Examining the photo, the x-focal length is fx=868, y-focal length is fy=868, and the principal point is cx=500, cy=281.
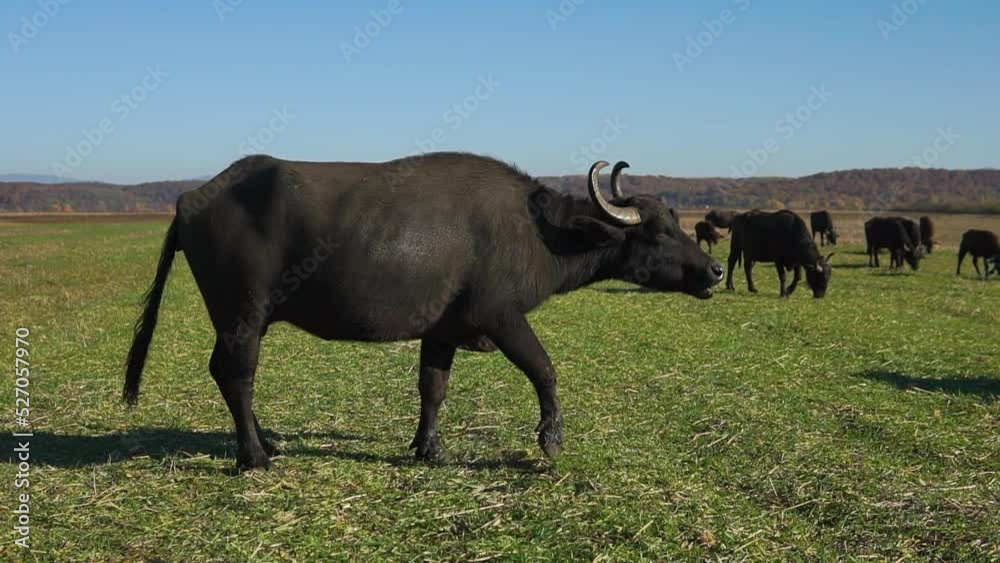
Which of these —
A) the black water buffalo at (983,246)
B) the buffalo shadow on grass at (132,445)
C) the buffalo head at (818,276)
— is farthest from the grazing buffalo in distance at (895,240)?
the buffalo shadow on grass at (132,445)

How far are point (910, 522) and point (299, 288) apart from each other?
454 cm

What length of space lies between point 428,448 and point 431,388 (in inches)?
21.0

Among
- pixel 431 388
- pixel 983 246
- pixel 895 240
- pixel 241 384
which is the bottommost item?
pixel 431 388

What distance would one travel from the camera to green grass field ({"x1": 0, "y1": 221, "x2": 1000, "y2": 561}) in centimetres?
531

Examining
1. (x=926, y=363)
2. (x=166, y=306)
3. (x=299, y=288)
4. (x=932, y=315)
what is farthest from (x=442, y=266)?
(x=932, y=315)

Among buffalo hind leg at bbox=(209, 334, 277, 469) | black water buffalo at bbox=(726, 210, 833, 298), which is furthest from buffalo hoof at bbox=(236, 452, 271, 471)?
black water buffalo at bbox=(726, 210, 833, 298)

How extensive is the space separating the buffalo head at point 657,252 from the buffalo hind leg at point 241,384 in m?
3.18

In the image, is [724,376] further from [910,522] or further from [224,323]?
[224,323]

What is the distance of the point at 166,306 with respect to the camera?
1759 centimetres

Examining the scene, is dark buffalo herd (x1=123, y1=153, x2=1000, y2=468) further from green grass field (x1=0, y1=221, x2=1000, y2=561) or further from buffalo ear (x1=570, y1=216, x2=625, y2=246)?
green grass field (x1=0, y1=221, x2=1000, y2=561)

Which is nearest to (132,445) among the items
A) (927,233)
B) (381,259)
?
(381,259)

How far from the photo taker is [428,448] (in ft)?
23.3

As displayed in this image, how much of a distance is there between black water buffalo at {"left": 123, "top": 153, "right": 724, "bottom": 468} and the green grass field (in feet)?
2.19

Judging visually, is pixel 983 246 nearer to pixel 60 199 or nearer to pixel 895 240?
pixel 895 240
